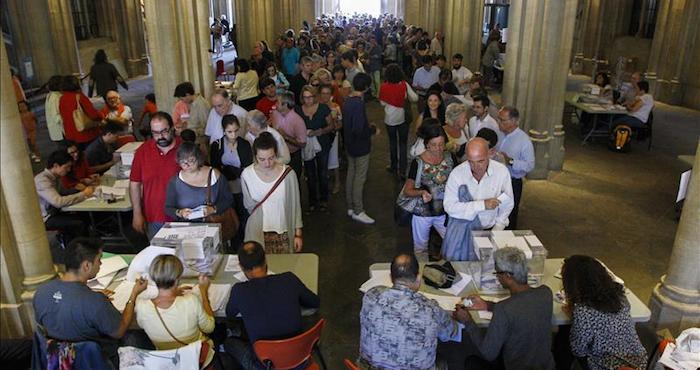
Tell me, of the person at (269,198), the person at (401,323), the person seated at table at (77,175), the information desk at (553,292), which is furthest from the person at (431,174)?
the person seated at table at (77,175)

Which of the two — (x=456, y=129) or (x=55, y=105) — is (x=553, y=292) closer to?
(x=456, y=129)

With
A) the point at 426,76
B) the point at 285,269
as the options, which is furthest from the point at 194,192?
the point at 426,76

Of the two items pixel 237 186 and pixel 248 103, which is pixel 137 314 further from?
pixel 248 103

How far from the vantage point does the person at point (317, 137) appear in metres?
6.85

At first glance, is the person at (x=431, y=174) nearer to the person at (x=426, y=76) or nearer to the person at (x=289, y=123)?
the person at (x=289, y=123)

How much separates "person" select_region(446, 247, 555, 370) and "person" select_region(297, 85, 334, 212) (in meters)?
3.77

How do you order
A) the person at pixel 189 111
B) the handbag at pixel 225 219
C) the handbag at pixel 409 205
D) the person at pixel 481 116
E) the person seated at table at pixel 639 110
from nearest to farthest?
the handbag at pixel 225 219, the handbag at pixel 409 205, the person at pixel 481 116, the person at pixel 189 111, the person seated at table at pixel 639 110

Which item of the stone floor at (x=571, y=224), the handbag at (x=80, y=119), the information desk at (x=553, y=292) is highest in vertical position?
the handbag at (x=80, y=119)

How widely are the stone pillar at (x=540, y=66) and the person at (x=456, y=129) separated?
2.97m

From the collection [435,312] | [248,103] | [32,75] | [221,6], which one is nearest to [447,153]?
[435,312]

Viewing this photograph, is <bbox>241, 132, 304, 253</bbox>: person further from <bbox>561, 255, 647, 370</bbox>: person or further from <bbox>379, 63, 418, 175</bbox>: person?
<bbox>379, 63, 418, 175</bbox>: person

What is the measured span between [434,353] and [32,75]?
47.8 ft

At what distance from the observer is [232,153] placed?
5.51m

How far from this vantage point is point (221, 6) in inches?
1208
